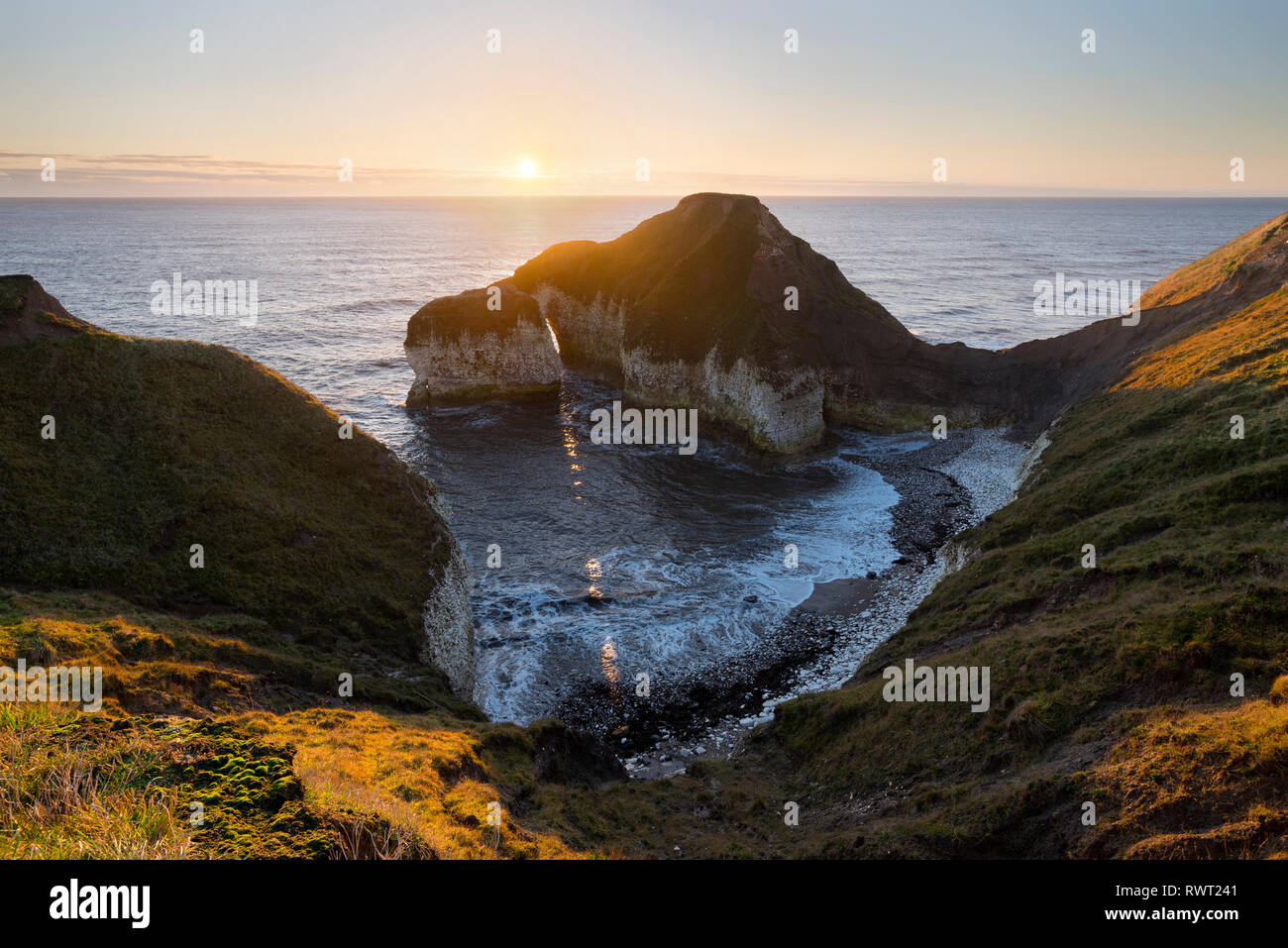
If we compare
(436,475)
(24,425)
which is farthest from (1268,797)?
(436,475)

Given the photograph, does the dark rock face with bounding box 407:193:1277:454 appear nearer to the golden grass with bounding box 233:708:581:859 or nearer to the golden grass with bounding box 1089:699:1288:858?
the golden grass with bounding box 233:708:581:859

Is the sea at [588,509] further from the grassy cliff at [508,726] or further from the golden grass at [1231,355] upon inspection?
the golden grass at [1231,355]

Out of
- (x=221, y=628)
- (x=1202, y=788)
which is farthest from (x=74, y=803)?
(x=1202, y=788)

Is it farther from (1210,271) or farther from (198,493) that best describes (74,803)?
(1210,271)

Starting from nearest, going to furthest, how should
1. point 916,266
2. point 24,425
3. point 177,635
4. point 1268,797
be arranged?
point 1268,797
point 177,635
point 24,425
point 916,266

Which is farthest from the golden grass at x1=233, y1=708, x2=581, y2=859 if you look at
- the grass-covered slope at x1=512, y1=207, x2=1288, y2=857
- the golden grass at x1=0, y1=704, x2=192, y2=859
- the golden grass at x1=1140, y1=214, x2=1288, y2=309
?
the golden grass at x1=1140, y1=214, x2=1288, y2=309
